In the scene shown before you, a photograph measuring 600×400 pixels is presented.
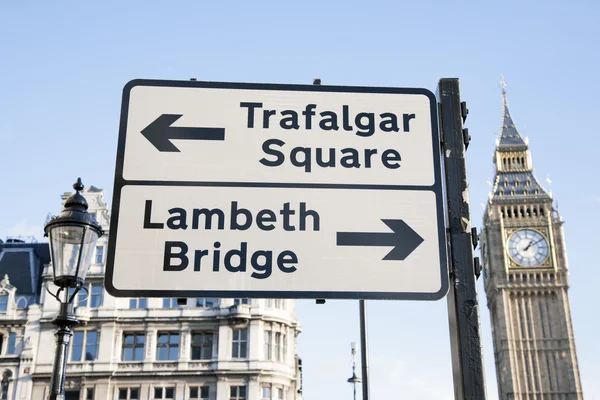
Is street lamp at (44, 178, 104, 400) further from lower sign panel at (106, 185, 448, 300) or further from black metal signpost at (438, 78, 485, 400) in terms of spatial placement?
black metal signpost at (438, 78, 485, 400)

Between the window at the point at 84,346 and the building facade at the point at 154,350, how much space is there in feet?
0.16

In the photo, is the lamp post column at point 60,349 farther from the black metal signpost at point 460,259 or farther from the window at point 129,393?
the window at point 129,393

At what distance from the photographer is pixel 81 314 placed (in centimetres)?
3581

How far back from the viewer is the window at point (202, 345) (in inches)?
1398

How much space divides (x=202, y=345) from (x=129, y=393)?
156 inches

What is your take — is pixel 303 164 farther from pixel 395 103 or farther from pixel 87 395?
pixel 87 395

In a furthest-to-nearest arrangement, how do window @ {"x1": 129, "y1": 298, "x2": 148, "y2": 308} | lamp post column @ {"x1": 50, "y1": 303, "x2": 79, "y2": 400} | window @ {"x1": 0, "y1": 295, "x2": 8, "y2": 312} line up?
window @ {"x1": 0, "y1": 295, "x2": 8, "y2": 312} < window @ {"x1": 129, "y1": 298, "x2": 148, "y2": 308} < lamp post column @ {"x1": 50, "y1": 303, "x2": 79, "y2": 400}

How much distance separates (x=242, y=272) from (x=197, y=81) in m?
1.03

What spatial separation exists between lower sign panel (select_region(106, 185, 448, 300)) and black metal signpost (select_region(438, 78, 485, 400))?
8 cm

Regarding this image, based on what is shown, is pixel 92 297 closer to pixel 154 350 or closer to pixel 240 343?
pixel 154 350

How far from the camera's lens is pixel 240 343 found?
35.7 m

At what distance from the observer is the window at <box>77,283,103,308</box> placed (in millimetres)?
36562

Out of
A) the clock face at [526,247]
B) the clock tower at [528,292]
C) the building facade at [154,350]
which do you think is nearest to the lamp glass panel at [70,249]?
the building facade at [154,350]

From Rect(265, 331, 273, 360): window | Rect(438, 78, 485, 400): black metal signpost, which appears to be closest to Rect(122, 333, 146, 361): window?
Rect(265, 331, 273, 360): window
